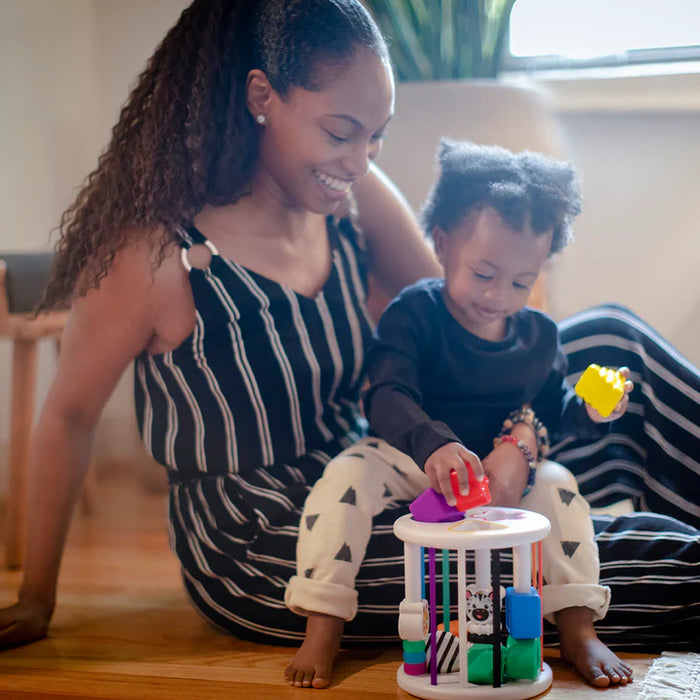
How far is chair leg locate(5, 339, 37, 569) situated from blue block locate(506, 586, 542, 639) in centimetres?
95

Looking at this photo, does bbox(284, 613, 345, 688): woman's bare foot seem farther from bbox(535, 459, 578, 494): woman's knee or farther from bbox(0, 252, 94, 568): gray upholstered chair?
bbox(0, 252, 94, 568): gray upholstered chair

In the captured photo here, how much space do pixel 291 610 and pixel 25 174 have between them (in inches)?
45.4

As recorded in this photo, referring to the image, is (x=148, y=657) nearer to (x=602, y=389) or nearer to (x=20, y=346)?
(x=602, y=389)

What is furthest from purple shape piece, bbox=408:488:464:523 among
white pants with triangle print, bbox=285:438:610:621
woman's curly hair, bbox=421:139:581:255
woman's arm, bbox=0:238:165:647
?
woman's arm, bbox=0:238:165:647

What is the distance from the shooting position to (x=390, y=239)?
130 cm

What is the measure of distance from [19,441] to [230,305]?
0.65 m

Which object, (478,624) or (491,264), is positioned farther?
(491,264)

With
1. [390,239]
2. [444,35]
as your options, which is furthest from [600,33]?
[390,239]

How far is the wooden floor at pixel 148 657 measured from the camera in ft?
3.05

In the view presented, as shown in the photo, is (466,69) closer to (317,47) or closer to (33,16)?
(317,47)

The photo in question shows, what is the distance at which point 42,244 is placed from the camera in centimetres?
184

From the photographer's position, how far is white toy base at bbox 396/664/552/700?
2.82ft

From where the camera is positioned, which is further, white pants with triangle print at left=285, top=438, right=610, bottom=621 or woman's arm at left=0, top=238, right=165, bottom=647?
woman's arm at left=0, top=238, right=165, bottom=647

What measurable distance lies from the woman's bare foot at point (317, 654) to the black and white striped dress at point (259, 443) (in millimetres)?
79
